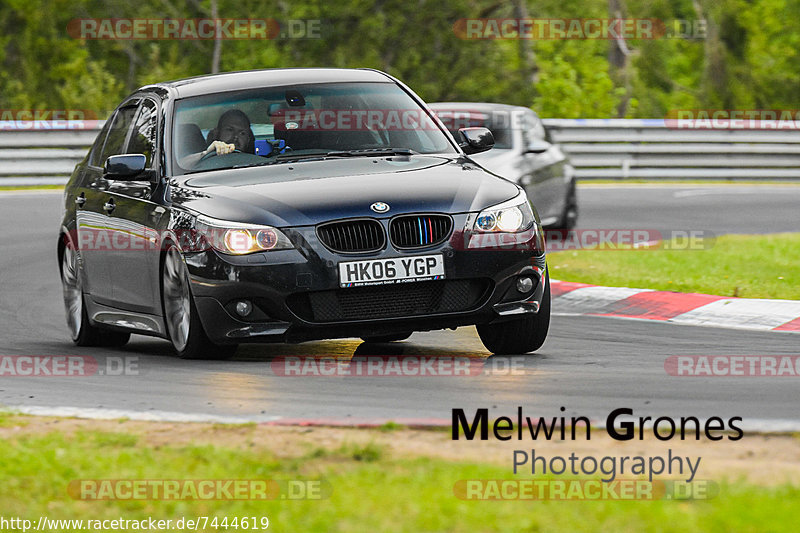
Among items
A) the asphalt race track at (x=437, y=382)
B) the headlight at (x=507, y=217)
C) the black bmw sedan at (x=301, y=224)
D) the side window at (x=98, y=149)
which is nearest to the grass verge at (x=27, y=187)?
the asphalt race track at (x=437, y=382)

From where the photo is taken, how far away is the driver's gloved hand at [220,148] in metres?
8.84

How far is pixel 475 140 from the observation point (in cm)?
939

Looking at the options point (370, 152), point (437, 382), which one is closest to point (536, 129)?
point (370, 152)

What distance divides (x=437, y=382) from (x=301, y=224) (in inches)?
42.6

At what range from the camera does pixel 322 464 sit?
544 cm

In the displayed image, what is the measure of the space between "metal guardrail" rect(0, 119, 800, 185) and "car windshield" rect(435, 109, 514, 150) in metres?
9.12

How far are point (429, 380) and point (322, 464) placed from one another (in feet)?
6.75

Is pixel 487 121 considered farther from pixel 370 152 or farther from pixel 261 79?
pixel 370 152

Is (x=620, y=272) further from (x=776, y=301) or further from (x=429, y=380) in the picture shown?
(x=429, y=380)

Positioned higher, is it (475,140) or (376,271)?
(475,140)

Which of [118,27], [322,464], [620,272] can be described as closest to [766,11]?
[118,27]
